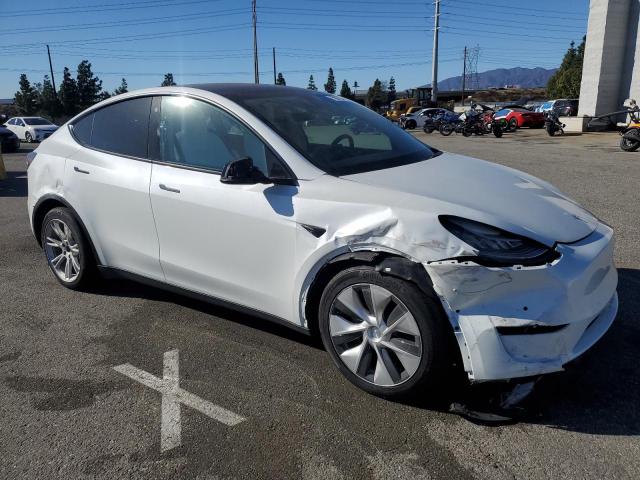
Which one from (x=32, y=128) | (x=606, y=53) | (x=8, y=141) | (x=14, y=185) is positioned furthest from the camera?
(x=32, y=128)

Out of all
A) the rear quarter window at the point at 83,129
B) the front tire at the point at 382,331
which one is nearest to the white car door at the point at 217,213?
the front tire at the point at 382,331

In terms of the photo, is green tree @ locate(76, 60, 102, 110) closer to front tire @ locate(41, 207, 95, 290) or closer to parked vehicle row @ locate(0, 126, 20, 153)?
parked vehicle row @ locate(0, 126, 20, 153)

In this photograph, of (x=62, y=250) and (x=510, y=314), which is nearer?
(x=510, y=314)

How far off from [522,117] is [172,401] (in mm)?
30008

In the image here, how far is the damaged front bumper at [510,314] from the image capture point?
7.48 ft

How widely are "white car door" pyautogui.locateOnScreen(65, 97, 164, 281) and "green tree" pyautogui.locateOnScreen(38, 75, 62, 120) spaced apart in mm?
70339

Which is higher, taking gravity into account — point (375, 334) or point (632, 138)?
point (375, 334)

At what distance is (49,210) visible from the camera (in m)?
4.29

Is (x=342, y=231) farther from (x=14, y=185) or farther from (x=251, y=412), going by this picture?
(x=14, y=185)

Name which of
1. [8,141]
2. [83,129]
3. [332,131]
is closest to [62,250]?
[83,129]

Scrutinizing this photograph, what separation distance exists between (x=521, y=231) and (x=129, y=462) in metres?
2.07

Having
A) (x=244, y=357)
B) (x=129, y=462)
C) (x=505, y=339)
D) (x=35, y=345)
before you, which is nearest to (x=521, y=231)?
(x=505, y=339)

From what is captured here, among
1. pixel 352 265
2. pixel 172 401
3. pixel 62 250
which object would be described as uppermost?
pixel 352 265

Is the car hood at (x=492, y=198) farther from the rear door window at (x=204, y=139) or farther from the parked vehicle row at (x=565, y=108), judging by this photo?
the parked vehicle row at (x=565, y=108)
